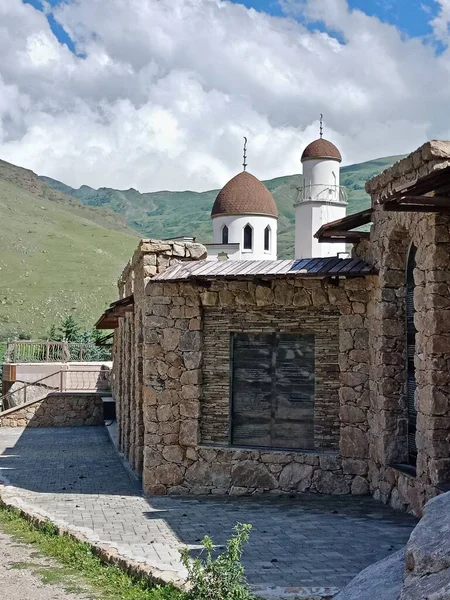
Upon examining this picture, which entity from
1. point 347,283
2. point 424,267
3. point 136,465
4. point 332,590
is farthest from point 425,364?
point 136,465

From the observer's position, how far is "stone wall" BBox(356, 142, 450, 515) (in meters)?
9.66

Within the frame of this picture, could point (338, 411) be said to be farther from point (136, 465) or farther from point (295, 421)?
point (136, 465)

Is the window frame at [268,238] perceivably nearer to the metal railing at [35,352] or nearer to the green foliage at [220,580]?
the metal railing at [35,352]

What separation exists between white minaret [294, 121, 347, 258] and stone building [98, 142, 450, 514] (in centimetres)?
3013

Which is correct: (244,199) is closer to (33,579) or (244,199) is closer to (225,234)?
(225,234)

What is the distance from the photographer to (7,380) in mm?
28453

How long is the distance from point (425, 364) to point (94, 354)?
2967cm

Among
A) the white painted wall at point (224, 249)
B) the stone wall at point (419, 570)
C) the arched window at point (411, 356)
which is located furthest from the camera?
the white painted wall at point (224, 249)

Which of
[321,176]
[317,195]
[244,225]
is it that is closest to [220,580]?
[317,195]

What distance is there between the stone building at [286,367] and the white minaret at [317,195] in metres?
30.1

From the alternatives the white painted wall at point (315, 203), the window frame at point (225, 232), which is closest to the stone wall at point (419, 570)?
the white painted wall at point (315, 203)

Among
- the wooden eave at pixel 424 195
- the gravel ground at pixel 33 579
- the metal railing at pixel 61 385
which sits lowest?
the gravel ground at pixel 33 579

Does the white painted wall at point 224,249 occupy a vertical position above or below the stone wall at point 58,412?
above

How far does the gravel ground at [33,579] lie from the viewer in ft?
24.5
